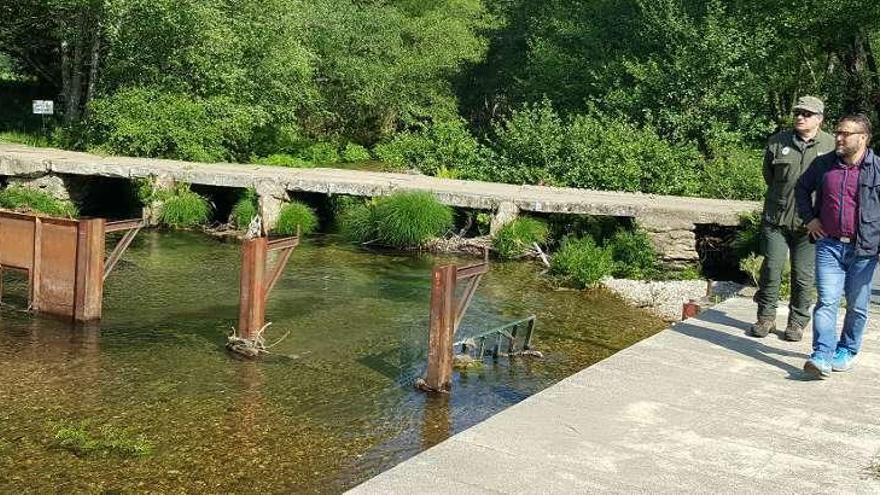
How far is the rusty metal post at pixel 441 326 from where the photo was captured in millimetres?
8148

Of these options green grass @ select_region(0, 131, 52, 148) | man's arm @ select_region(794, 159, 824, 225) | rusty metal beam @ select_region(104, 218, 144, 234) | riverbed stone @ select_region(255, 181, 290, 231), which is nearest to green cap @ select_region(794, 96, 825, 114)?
man's arm @ select_region(794, 159, 824, 225)

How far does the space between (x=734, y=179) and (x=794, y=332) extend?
11.3m

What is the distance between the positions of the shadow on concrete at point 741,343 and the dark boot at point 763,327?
0.08 metres

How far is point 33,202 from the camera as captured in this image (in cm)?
1761

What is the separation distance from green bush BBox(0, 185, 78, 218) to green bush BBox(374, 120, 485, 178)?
732cm

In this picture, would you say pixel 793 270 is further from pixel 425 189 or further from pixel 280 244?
pixel 425 189

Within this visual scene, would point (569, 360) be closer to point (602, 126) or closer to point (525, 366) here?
point (525, 366)

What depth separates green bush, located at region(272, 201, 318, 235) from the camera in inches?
682

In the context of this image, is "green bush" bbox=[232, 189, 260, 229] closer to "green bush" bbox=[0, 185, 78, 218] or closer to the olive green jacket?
"green bush" bbox=[0, 185, 78, 218]

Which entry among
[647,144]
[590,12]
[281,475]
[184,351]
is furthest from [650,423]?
[590,12]

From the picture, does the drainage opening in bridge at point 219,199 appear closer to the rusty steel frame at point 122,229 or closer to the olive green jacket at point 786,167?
the rusty steel frame at point 122,229

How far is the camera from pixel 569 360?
9953 mm

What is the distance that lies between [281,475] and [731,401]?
2991 mm

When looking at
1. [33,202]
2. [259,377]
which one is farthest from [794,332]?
[33,202]
